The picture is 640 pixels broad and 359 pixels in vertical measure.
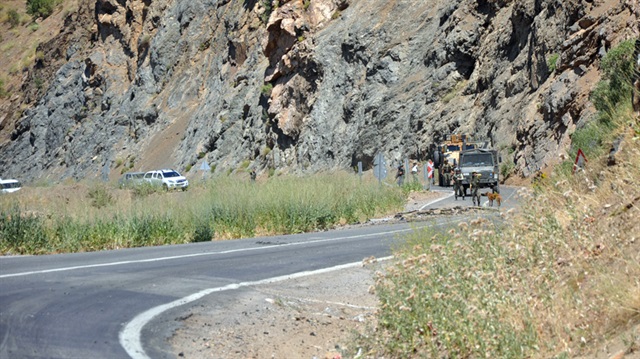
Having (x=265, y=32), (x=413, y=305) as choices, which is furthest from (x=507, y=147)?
(x=413, y=305)

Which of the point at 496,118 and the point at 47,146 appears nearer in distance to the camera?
the point at 496,118

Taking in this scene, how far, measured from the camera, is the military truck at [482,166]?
3497 cm

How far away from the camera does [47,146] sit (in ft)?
285

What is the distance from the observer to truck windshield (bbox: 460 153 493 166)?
36.0 meters

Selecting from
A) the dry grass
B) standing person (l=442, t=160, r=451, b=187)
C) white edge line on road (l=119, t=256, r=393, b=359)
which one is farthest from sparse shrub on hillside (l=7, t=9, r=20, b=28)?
the dry grass

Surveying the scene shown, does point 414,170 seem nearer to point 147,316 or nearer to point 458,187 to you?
point 458,187

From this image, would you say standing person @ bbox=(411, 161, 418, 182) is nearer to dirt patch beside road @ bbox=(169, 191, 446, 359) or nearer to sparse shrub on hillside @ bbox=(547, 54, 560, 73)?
sparse shrub on hillside @ bbox=(547, 54, 560, 73)

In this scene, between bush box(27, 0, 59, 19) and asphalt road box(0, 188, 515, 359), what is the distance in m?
107

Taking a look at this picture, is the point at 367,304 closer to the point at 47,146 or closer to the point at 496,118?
the point at 496,118

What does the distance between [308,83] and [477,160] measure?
87.6 feet

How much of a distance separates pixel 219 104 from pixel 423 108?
18.9 m

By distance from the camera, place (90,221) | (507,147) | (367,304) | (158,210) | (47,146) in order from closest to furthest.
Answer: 1. (367,304)
2. (90,221)
3. (158,210)
4. (507,147)
5. (47,146)

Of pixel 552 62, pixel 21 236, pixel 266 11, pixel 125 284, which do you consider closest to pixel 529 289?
pixel 125 284

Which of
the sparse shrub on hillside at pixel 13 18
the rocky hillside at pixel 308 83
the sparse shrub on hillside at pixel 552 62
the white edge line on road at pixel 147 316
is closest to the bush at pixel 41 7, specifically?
the sparse shrub on hillside at pixel 13 18
